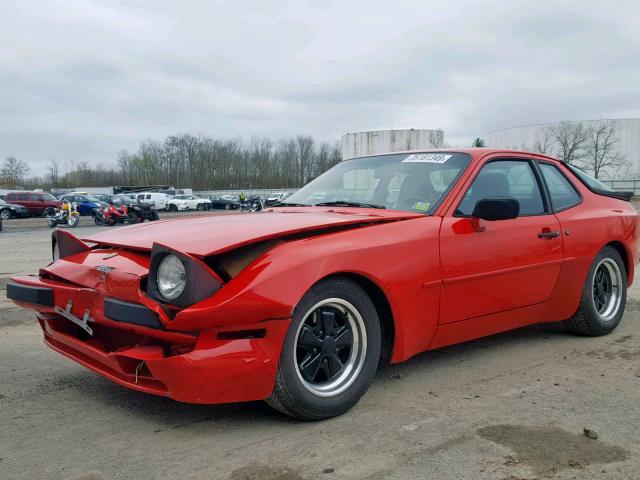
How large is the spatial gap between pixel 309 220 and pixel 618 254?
3.06 m

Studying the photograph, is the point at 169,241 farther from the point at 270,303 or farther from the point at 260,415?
the point at 260,415

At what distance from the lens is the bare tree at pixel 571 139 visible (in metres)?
56.1

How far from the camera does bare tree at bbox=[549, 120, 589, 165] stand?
56.1 meters

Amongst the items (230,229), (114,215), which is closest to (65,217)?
(114,215)

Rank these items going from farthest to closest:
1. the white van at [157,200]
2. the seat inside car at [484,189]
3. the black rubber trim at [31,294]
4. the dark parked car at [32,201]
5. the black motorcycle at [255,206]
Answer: the white van at [157,200] < the dark parked car at [32,201] < the black motorcycle at [255,206] < the seat inside car at [484,189] < the black rubber trim at [31,294]

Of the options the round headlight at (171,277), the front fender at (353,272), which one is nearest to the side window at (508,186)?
the front fender at (353,272)

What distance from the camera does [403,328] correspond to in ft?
10.8

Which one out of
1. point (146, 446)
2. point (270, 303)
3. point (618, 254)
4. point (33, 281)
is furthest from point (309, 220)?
point (618, 254)

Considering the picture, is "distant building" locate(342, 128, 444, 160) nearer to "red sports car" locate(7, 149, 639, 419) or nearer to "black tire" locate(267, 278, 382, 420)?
"red sports car" locate(7, 149, 639, 419)

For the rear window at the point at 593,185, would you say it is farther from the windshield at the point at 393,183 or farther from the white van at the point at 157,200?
the white van at the point at 157,200

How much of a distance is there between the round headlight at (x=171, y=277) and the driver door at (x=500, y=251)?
61.8 inches

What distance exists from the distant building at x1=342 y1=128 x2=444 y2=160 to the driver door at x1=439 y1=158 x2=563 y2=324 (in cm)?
3436

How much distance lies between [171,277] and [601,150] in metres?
64.0

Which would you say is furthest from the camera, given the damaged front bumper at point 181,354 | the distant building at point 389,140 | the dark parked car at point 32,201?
the distant building at point 389,140
